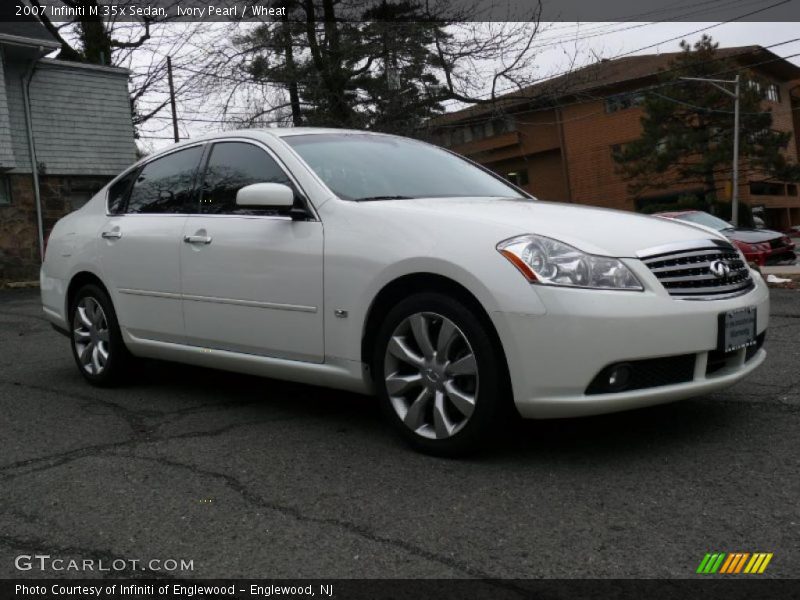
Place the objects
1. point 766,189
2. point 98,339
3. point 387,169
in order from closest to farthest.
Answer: point 387,169, point 98,339, point 766,189

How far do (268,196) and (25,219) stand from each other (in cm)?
1551

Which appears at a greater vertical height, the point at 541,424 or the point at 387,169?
the point at 387,169

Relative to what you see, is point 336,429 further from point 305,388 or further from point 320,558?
point 320,558

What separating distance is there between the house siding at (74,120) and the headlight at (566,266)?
55.1 ft

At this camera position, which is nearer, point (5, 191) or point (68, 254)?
point (68, 254)

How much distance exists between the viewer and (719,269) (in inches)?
146

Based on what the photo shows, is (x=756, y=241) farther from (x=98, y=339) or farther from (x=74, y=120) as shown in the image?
(x=74, y=120)

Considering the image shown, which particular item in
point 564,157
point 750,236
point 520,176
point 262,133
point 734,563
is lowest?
point 734,563

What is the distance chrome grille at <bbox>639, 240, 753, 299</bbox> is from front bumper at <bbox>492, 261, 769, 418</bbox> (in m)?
0.07

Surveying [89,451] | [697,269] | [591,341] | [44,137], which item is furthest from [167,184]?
[44,137]

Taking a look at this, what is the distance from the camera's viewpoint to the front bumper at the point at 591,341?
329 cm

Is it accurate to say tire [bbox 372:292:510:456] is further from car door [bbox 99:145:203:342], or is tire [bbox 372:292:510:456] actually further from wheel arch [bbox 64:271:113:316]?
wheel arch [bbox 64:271:113:316]

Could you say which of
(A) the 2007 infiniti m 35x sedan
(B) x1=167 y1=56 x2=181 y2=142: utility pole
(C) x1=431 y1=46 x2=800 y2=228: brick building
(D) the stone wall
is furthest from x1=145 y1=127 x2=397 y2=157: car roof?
(C) x1=431 y1=46 x2=800 y2=228: brick building

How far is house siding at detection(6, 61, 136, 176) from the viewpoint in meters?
17.9
